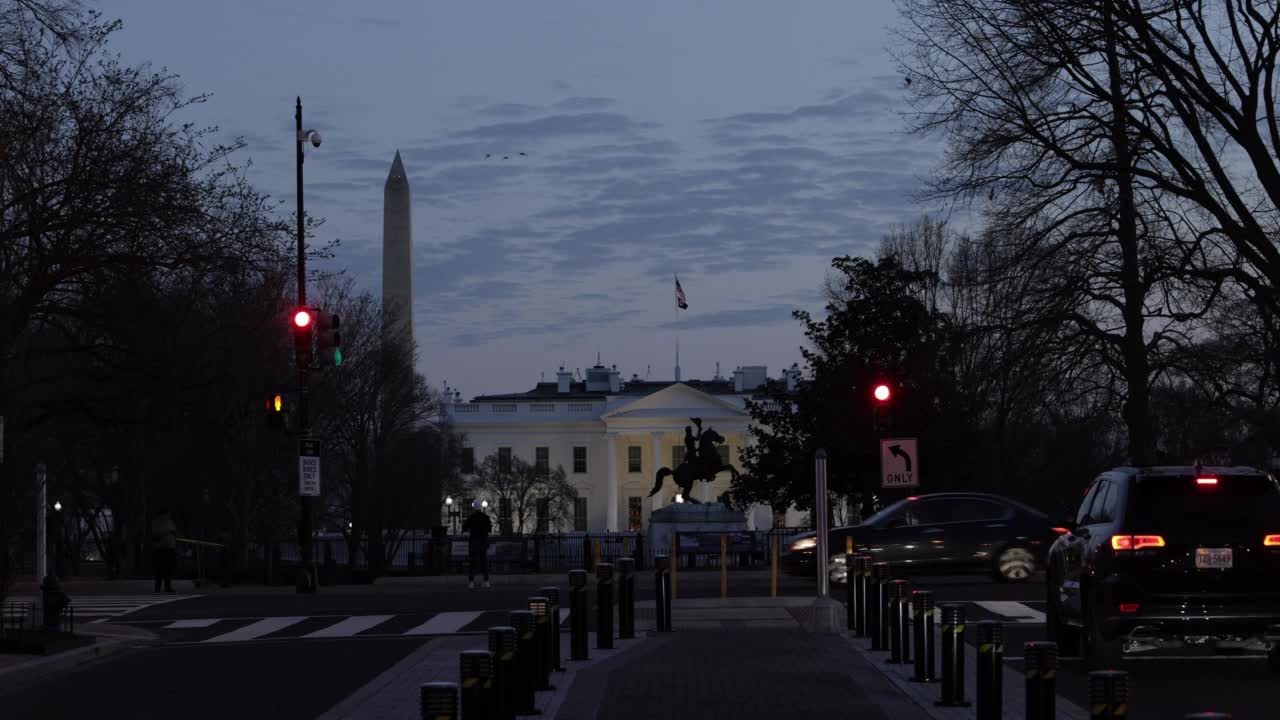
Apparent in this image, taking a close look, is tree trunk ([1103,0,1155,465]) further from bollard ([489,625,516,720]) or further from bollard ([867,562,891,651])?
bollard ([489,625,516,720])

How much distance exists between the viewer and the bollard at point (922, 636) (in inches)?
603

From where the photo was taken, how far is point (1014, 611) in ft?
82.2

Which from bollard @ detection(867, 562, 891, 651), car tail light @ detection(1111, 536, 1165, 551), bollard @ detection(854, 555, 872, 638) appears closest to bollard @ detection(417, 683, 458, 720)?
car tail light @ detection(1111, 536, 1165, 551)

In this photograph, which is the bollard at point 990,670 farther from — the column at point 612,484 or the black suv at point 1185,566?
the column at point 612,484

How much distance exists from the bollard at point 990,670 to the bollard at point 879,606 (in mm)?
7104

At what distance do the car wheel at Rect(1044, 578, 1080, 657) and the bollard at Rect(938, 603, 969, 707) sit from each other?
147 inches

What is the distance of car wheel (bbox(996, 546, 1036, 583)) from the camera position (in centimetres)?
3195

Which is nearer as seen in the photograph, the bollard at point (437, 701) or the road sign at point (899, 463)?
the bollard at point (437, 701)

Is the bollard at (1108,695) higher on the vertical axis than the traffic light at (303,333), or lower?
lower

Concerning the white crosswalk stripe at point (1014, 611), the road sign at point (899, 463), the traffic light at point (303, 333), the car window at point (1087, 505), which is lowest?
the white crosswalk stripe at point (1014, 611)

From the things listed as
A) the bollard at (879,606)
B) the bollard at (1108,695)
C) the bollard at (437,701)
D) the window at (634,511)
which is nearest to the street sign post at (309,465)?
the bollard at (879,606)

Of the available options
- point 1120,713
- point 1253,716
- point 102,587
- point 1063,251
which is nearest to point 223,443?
point 102,587

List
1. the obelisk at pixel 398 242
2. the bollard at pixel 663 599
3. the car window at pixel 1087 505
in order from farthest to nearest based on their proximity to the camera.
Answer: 1. the obelisk at pixel 398 242
2. the bollard at pixel 663 599
3. the car window at pixel 1087 505

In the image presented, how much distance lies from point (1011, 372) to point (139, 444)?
77.5 ft
